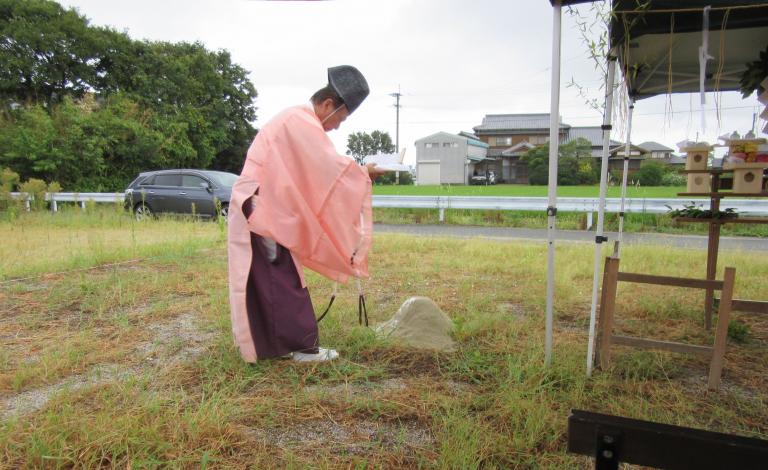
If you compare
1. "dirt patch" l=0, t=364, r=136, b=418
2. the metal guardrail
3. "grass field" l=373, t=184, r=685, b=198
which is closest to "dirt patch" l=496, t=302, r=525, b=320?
"dirt patch" l=0, t=364, r=136, b=418

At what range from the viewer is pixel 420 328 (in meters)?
2.94

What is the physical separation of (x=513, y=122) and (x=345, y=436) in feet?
186

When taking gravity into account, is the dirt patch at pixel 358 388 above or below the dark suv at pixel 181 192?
below

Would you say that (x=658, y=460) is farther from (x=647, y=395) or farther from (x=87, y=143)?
(x=87, y=143)

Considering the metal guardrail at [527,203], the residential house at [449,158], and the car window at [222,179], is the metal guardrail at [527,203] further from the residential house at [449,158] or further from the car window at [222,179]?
the residential house at [449,158]

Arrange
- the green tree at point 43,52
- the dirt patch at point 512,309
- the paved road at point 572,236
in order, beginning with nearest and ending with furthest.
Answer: the dirt patch at point 512,309
the paved road at point 572,236
the green tree at point 43,52

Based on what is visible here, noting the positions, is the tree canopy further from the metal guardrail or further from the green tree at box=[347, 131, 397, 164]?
the green tree at box=[347, 131, 397, 164]

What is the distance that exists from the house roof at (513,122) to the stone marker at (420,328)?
5359 centimetres

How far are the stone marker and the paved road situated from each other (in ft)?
15.8

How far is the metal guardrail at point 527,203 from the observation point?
340 inches

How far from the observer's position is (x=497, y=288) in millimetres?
4301

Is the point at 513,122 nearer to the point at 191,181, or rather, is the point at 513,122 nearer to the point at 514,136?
the point at 514,136

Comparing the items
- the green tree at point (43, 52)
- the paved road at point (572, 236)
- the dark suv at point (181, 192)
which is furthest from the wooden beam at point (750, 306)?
the green tree at point (43, 52)

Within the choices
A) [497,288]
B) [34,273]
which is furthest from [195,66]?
[497,288]
